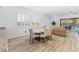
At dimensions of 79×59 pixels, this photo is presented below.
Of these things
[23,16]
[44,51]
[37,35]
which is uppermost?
[23,16]

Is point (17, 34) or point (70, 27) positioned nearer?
point (17, 34)

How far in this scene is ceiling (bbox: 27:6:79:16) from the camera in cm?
219

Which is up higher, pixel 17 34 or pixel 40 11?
pixel 40 11

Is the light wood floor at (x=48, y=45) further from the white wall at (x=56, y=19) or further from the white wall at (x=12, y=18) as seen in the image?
the white wall at (x=56, y=19)

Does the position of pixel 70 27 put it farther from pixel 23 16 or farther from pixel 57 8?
pixel 23 16

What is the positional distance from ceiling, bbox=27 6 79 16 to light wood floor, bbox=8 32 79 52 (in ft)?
1.58

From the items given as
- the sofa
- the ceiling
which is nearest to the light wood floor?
the sofa

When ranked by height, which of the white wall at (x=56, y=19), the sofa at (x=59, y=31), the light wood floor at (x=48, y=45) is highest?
the white wall at (x=56, y=19)

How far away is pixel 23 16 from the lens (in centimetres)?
218

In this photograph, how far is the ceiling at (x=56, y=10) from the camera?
86.4 inches

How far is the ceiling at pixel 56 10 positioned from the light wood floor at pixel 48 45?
0.48 m

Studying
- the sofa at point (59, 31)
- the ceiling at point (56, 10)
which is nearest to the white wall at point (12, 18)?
the ceiling at point (56, 10)
